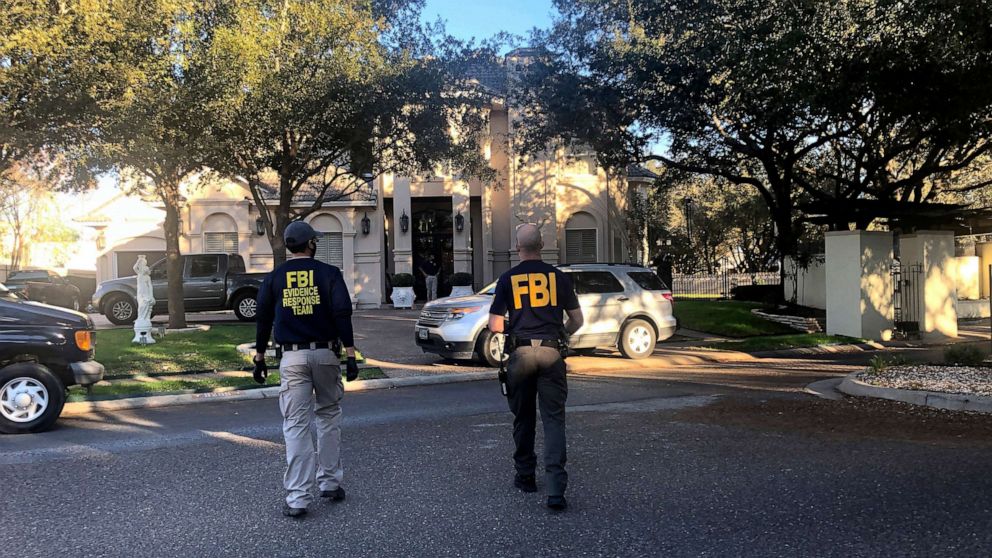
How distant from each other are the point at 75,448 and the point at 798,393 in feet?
26.7

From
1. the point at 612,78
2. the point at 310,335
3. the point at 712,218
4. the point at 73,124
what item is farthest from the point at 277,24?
the point at 712,218

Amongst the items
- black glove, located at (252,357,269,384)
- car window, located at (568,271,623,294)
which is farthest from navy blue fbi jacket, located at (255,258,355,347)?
car window, located at (568,271,623,294)

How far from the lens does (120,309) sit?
18.7 m

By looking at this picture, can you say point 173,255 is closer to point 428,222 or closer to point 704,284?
point 428,222

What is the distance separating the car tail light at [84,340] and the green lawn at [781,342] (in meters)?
11.2

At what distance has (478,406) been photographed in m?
8.70

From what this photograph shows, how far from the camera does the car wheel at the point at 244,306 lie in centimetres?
1939

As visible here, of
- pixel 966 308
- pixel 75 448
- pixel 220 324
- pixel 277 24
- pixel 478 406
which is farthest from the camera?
pixel 966 308

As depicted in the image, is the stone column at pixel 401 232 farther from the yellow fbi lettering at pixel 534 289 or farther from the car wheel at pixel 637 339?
the yellow fbi lettering at pixel 534 289

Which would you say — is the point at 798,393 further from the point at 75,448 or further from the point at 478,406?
the point at 75,448

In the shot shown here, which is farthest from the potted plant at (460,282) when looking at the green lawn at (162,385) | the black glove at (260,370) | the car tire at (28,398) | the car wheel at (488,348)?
the black glove at (260,370)

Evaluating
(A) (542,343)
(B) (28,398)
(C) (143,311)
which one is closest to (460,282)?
(C) (143,311)

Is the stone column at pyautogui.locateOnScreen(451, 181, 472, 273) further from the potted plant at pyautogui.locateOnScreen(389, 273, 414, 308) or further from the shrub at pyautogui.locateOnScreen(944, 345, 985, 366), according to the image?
the shrub at pyautogui.locateOnScreen(944, 345, 985, 366)

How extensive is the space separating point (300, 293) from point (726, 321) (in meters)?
15.6
